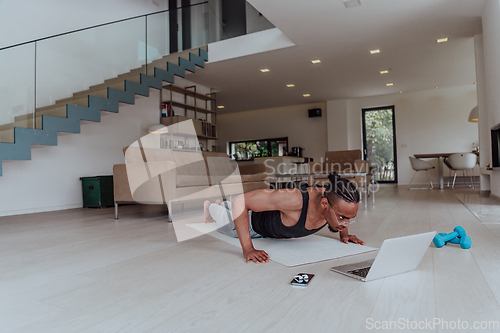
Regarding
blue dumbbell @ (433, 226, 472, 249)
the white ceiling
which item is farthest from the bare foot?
the white ceiling

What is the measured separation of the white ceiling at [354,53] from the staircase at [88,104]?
870mm

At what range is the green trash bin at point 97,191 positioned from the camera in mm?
5008

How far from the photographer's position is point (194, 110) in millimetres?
7523

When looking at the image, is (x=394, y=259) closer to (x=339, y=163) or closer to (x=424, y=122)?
(x=339, y=163)

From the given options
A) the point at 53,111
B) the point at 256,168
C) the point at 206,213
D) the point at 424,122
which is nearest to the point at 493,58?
the point at 256,168

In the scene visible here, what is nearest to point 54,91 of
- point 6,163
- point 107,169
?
point 6,163

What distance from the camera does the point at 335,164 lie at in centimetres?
660

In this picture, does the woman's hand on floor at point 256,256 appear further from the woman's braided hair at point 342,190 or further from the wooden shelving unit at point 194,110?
the wooden shelving unit at point 194,110

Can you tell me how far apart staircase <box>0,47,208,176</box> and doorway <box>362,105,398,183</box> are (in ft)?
19.1

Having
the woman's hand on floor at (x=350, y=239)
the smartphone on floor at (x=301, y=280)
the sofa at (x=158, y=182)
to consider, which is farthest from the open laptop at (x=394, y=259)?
the sofa at (x=158, y=182)

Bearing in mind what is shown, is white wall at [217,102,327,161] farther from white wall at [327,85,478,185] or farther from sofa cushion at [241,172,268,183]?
sofa cushion at [241,172,268,183]

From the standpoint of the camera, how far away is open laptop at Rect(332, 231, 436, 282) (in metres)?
1.30

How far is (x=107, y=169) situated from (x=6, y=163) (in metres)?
1.59

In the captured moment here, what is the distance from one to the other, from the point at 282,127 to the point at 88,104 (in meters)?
7.16
